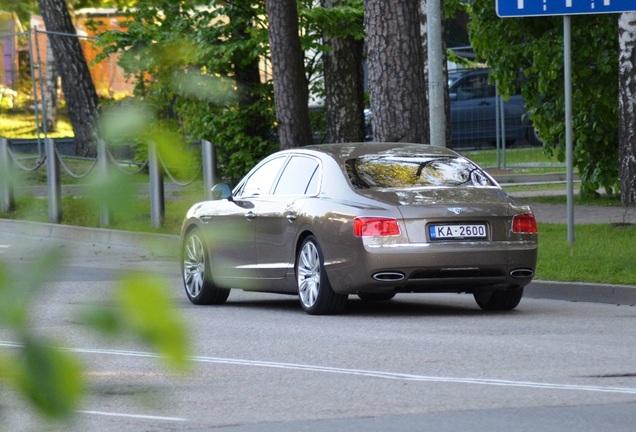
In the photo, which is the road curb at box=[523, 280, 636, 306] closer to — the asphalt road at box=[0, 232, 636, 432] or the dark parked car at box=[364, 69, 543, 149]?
the asphalt road at box=[0, 232, 636, 432]

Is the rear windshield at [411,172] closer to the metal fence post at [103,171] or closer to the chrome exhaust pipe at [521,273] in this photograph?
the chrome exhaust pipe at [521,273]

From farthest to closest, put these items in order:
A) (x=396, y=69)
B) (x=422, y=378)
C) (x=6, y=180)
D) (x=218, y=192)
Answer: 1. (x=396, y=69)
2. (x=422, y=378)
3. (x=218, y=192)
4. (x=6, y=180)

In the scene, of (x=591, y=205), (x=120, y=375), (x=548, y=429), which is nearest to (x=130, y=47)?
(x=120, y=375)

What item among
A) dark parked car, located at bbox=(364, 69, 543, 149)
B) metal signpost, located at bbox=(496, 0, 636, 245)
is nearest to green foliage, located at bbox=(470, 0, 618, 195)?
metal signpost, located at bbox=(496, 0, 636, 245)

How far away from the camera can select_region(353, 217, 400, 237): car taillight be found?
1020cm

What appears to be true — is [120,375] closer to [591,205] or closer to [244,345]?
[244,345]

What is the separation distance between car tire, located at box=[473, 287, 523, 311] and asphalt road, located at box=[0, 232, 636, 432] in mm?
118

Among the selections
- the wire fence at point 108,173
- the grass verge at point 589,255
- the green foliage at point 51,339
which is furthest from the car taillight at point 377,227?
the green foliage at point 51,339

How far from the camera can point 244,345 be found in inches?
356

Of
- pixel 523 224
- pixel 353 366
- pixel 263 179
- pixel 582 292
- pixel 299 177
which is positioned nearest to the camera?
pixel 353 366

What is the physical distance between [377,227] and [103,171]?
8784 millimetres

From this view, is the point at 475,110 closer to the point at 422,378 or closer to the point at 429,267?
the point at 429,267

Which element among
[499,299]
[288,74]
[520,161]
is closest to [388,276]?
[499,299]

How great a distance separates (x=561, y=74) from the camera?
2086 centimetres
